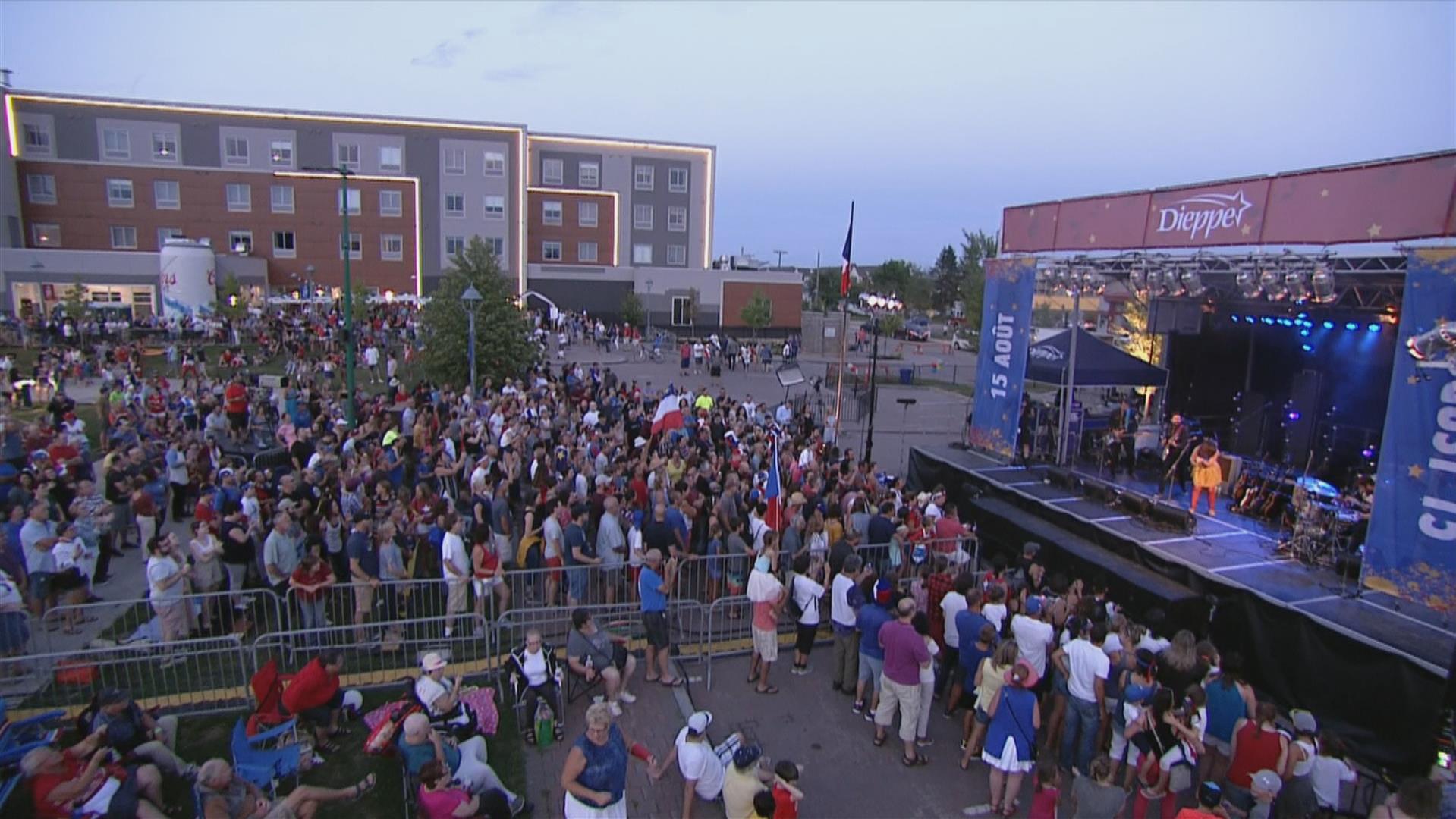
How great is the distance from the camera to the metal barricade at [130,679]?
297 inches

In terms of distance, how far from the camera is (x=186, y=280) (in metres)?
37.4

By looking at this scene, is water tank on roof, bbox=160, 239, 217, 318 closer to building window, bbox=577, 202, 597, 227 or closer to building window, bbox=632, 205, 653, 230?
building window, bbox=577, 202, 597, 227

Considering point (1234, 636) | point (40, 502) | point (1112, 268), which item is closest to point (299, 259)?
point (40, 502)

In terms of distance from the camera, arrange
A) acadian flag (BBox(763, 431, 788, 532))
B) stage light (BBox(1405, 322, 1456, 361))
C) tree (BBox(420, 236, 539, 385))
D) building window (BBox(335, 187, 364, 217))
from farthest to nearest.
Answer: building window (BBox(335, 187, 364, 217)) < tree (BBox(420, 236, 539, 385)) < acadian flag (BBox(763, 431, 788, 532)) < stage light (BBox(1405, 322, 1456, 361))

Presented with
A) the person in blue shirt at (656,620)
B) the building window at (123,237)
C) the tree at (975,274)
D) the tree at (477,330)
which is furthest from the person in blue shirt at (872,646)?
the building window at (123,237)

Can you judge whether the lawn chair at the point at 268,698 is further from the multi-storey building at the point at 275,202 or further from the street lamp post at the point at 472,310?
the multi-storey building at the point at 275,202

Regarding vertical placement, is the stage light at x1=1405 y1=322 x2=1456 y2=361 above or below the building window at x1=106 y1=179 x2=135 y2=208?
below

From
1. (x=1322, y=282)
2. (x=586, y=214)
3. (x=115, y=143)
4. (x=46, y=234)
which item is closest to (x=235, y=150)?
(x=115, y=143)

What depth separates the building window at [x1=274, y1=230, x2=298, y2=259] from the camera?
44.3 m

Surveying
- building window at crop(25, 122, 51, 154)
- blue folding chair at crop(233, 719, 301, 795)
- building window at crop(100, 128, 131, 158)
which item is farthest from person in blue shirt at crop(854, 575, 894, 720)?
building window at crop(25, 122, 51, 154)

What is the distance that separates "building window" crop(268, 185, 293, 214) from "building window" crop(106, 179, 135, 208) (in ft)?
22.1

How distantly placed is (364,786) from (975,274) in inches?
1724

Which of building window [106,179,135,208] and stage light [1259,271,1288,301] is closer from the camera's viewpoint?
stage light [1259,271,1288,301]

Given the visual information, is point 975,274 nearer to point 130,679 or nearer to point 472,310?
point 472,310
